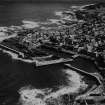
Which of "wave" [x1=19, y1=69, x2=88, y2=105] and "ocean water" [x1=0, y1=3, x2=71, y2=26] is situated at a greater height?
"ocean water" [x1=0, y1=3, x2=71, y2=26]

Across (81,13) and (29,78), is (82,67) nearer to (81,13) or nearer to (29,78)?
(29,78)

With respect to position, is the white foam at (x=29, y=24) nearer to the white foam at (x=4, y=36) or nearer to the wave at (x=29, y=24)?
the wave at (x=29, y=24)

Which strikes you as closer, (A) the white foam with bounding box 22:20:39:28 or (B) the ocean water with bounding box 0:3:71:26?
(A) the white foam with bounding box 22:20:39:28

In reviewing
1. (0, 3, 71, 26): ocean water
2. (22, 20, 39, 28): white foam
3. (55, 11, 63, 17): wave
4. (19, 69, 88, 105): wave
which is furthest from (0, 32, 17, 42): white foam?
(55, 11, 63, 17): wave

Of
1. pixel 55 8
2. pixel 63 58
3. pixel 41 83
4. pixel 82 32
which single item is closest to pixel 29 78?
pixel 41 83

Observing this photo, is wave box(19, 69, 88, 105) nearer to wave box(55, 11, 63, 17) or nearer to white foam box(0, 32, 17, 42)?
white foam box(0, 32, 17, 42)

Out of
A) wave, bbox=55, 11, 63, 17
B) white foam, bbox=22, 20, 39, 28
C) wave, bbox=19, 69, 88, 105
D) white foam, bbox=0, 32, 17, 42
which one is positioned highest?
wave, bbox=55, 11, 63, 17

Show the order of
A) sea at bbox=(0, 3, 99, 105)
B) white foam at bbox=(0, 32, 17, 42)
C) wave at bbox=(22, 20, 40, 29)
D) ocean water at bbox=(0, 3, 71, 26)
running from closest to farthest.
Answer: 1. sea at bbox=(0, 3, 99, 105)
2. white foam at bbox=(0, 32, 17, 42)
3. wave at bbox=(22, 20, 40, 29)
4. ocean water at bbox=(0, 3, 71, 26)

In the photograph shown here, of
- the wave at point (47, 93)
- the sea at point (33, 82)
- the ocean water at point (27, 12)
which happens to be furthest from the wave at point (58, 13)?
the wave at point (47, 93)

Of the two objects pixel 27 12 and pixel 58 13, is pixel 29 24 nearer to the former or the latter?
pixel 27 12
